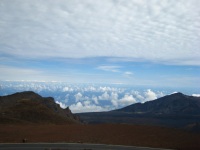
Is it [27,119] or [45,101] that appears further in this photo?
[45,101]

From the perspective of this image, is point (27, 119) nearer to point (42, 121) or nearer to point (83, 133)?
point (42, 121)

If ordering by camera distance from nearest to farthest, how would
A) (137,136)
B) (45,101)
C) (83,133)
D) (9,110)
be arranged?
(137,136) < (83,133) < (9,110) < (45,101)

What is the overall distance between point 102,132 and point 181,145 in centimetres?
1669

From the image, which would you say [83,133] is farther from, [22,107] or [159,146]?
[22,107]

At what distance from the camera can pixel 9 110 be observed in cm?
9781

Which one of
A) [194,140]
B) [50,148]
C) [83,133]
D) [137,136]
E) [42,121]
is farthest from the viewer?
[42,121]

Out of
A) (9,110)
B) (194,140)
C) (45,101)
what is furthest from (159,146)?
(45,101)

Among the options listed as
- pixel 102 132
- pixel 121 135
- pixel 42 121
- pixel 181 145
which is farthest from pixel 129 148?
pixel 42 121

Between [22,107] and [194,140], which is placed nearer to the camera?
[194,140]

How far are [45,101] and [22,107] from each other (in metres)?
47.3

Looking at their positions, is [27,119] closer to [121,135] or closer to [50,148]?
[121,135]

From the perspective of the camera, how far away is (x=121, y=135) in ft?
170

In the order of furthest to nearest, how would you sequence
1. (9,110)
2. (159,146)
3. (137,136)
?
1. (9,110)
2. (137,136)
3. (159,146)

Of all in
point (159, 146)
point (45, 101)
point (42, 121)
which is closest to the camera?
point (159, 146)
